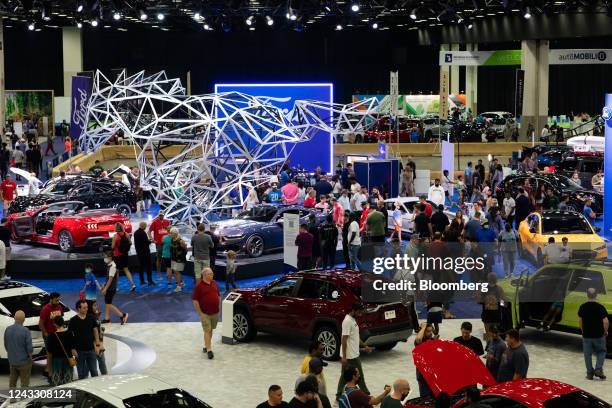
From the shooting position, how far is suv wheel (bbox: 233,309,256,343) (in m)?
17.0

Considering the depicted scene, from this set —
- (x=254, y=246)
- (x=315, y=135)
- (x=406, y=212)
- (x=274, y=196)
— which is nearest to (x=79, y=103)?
(x=274, y=196)

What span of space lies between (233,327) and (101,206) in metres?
13.9

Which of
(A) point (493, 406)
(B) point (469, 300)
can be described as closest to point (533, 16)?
(B) point (469, 300)

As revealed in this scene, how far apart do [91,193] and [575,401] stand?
72.9 ft

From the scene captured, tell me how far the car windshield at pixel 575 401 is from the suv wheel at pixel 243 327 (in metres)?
7.75

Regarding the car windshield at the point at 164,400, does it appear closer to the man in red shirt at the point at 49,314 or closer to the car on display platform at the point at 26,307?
the man in red shirt at the point at 49,314

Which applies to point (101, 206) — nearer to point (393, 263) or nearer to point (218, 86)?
point (218, 86)

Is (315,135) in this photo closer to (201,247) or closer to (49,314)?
(201,247)

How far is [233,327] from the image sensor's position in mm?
17188

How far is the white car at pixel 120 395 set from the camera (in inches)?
401

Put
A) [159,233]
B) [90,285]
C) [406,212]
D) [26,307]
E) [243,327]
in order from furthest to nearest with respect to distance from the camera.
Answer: [406,212]
[159,233]
[90,285]
[243,327]
[26,307]

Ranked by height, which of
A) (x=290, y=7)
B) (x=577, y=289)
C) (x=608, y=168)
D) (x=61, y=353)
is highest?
(x=290, y=7)

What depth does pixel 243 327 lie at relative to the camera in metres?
17.1

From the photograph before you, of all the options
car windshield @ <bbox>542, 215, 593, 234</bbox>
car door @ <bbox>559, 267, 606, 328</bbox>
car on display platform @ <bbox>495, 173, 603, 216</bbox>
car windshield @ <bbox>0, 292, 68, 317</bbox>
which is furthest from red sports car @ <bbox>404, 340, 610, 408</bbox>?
car on display platform @ <bbox>495, 173, 603, 216</bbox>
